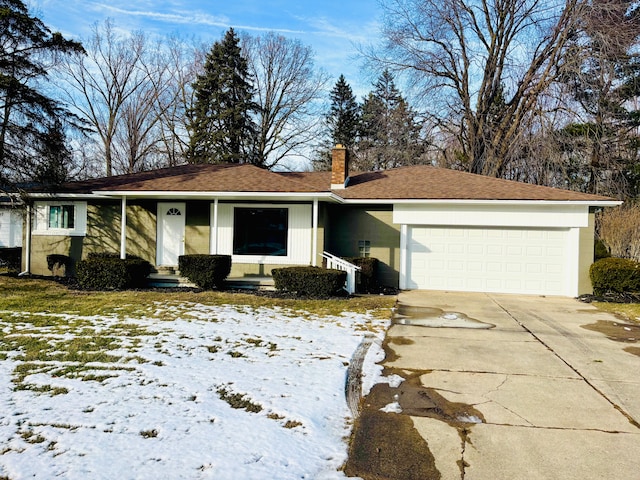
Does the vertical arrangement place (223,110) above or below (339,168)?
above

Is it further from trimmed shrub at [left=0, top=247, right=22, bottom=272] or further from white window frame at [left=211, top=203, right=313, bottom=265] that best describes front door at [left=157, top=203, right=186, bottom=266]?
trimmed shrub at [left=0, top=247, right=22, bottom=272]

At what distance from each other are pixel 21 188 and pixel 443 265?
41.1 feet

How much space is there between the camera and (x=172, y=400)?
430 cm

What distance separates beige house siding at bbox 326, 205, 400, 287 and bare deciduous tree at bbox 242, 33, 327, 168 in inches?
731

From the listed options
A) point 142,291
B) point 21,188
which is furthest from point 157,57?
point 142,291

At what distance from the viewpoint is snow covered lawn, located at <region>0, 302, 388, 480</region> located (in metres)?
3.17

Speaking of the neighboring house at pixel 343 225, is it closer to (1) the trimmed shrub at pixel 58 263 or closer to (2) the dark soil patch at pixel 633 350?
(1) the trimmed shrub at pixel 58 263

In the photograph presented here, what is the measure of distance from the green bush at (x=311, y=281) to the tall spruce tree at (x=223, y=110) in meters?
19.0

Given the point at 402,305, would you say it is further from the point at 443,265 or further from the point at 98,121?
the point at 98,121

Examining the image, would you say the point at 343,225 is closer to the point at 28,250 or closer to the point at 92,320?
the point at 92,320

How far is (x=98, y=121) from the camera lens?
97.7 ft

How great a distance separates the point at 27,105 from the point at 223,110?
59.9 ft

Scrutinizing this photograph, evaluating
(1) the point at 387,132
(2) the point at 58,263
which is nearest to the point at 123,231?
(2) the point at 58,263

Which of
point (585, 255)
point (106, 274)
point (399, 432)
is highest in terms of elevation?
point (585, 255)
